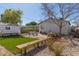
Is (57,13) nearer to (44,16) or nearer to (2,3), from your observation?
(44,16)

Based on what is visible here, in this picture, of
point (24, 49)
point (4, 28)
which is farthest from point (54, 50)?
point (4, 28)

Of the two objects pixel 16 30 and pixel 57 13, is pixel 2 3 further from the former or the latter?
pixel 57 13

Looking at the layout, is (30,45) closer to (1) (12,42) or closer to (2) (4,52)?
(1) (12,42)

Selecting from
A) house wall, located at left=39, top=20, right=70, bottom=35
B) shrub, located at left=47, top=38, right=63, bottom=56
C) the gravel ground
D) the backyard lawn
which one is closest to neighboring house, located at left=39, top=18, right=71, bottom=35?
house wall, located at left=39, top=20, right=70, bottom=35

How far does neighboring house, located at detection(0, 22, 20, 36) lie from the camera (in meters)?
5.96

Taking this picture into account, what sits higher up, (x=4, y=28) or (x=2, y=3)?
(x=2, y=3)

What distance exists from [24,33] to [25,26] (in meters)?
0.11

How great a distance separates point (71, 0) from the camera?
592cm

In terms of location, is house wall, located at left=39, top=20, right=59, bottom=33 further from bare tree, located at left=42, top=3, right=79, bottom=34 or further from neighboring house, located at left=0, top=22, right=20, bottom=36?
neighboring house, located at left=0, top=22, right=20, bottom=36

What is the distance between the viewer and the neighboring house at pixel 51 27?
5.96m

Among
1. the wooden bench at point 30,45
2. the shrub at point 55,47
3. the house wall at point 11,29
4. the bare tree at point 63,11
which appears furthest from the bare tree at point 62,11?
the house wall at point 11,29

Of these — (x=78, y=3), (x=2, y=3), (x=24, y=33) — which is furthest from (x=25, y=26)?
(x=78, y=3)

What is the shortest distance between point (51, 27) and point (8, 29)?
0.64 meters

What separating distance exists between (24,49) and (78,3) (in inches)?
40.9
